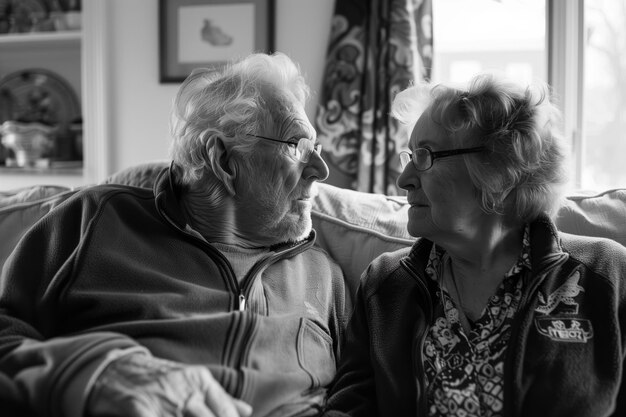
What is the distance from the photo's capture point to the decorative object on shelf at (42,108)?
3697mm

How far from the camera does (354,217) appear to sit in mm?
1823

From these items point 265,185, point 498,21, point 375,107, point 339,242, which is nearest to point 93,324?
point 265,185

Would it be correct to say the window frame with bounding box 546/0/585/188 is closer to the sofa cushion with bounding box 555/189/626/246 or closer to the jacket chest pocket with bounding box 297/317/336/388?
the sofa cushion with bounding box 555/189/626/246

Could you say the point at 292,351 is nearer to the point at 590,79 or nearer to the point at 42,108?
the point at 590,79

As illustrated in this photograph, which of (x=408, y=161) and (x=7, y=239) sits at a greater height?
(x=408, y=161)

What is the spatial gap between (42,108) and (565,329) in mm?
3265

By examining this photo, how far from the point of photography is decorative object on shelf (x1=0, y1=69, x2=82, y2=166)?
12.1ft

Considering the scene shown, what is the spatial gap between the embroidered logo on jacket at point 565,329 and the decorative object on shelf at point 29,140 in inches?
120

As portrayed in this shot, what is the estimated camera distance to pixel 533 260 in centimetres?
137

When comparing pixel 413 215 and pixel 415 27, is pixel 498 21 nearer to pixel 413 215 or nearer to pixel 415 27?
pixel 415 27

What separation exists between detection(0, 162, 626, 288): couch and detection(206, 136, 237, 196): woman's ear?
0.93ft

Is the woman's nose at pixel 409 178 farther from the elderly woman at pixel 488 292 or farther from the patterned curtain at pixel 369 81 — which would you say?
the patterned curtain at pixel 369 81

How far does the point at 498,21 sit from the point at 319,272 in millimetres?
2055

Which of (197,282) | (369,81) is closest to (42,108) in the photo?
(369,81)
